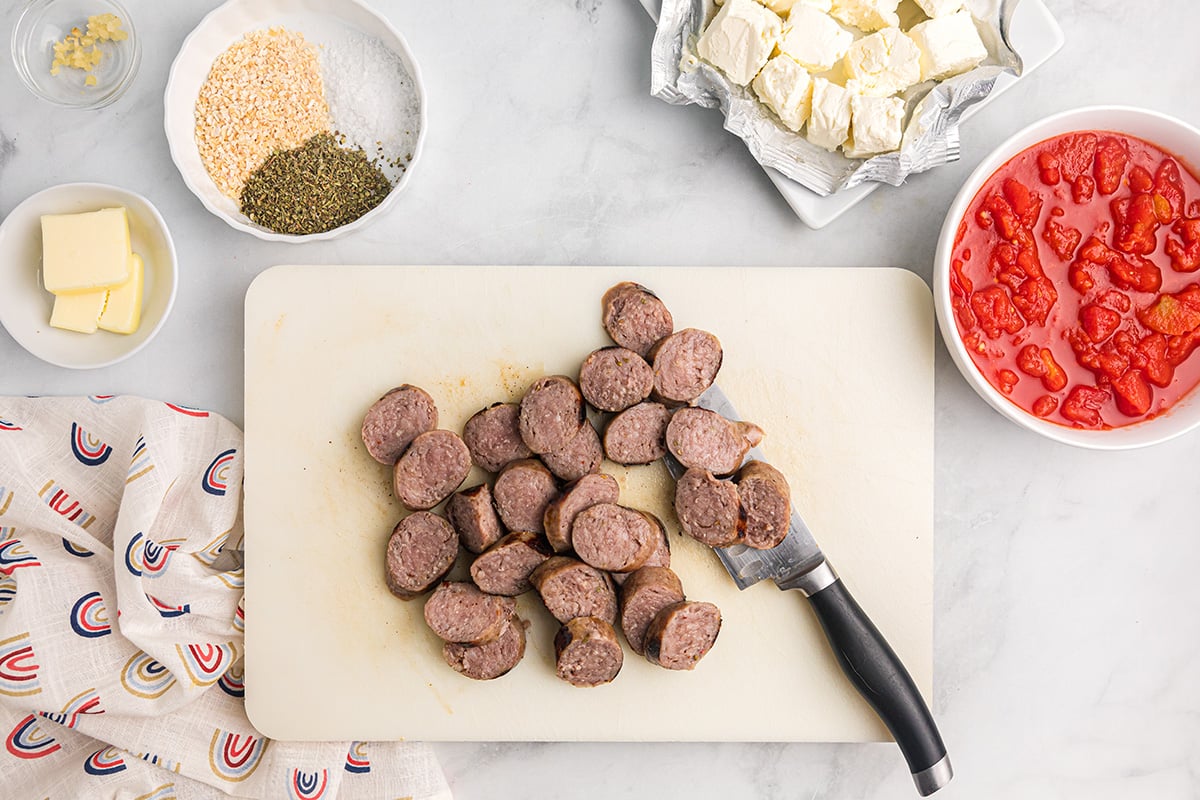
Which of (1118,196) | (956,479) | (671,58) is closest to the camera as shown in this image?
(1118,196)

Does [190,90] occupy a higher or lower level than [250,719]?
higher

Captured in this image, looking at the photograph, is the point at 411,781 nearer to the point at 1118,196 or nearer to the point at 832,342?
the point at 832,342

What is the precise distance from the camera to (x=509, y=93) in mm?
2467

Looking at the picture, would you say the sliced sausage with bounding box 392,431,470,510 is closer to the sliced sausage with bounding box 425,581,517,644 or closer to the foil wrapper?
the sliced sausage with bounding box 425,581,517,644

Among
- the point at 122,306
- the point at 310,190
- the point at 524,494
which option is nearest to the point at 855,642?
the point at 524,494

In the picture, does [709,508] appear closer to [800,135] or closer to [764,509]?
[764,509]

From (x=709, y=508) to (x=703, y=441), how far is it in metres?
0.16

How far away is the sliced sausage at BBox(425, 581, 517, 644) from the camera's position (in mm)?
2184

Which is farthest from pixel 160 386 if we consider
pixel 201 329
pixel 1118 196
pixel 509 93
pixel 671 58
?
pixel 1118 196

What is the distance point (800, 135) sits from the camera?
229cm

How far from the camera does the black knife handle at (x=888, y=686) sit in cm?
Answer: 216

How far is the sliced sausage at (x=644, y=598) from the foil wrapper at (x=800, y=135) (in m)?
1.03

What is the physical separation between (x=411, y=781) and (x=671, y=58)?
1.96 m

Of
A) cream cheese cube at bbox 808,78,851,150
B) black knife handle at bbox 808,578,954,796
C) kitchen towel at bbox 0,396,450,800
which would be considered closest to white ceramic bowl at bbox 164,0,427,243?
kitchen towel at bbox 0,396,450,800
